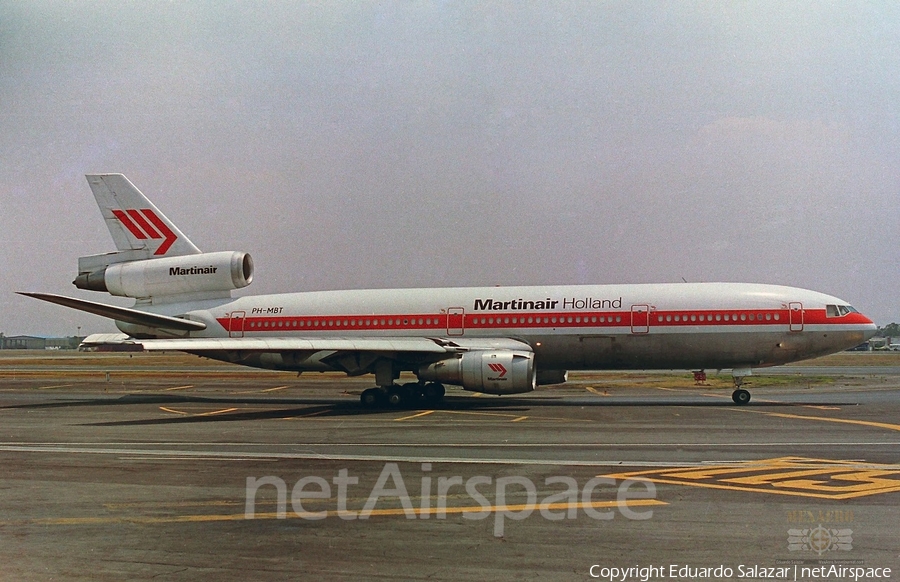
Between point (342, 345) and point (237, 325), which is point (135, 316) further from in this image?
point (342, 345)

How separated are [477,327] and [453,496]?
1862cm

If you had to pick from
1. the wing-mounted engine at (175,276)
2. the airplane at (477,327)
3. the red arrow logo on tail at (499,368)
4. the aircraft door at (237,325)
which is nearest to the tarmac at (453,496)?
the red arrow logo on tail at (499,368)

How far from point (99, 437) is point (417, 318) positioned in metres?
13.8

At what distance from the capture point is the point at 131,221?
110 ft

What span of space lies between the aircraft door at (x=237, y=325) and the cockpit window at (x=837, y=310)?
919 inches

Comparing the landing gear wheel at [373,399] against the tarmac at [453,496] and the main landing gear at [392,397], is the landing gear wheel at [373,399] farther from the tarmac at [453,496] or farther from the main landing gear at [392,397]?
the tarmac at [453,496]

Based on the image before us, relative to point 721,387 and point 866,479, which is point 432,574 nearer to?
point 866,479

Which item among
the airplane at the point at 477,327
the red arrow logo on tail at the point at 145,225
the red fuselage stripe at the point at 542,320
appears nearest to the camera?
the airplane at the point at 477,327

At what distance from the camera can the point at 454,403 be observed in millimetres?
30422

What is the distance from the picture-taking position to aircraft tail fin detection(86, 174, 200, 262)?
1319 inches

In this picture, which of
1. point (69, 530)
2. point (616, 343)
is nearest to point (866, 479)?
point (69, 530)

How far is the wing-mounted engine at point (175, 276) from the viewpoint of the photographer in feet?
108

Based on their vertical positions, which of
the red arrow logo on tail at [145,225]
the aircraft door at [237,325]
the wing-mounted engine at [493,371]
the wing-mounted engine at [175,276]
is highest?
the red arrow logo on tail at [145,225]

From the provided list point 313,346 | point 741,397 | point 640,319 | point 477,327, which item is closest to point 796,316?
point 741,397
